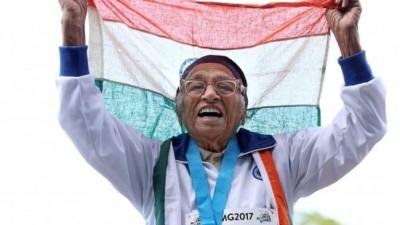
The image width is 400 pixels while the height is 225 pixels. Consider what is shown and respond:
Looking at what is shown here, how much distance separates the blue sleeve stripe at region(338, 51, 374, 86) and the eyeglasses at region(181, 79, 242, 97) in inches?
23.0

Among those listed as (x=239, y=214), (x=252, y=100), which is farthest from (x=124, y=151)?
(x=252, y=100)

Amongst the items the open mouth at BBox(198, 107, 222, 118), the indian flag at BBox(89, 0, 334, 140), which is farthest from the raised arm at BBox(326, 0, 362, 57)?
the open mouth at BBox(198, 107, 222, 118)

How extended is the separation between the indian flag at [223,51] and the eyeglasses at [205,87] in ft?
0.92

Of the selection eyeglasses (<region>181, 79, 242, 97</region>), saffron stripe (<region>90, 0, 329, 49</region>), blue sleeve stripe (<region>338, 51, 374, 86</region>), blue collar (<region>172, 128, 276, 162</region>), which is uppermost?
saffron stripe (<region>90, 0, 329, 49</region>)

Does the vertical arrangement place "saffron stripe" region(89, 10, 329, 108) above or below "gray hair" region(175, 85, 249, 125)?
above

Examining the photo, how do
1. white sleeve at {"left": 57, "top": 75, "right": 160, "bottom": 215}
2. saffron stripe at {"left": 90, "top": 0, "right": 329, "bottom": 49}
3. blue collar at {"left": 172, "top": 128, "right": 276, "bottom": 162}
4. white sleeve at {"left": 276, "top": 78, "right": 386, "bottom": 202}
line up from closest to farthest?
white sleeve at {"left": 57, "top": 75, "right": 160, "bottom": 215}
white sleeve at {"left": 276, "top": 78, "right": 386, "bottom": 202}
blue collar at {"left": 172, "top": 128, "right": 276, "bottom": 162}
saffron stripe at {"left": 90, "top": 0, "right": 329, "bottom": 49}

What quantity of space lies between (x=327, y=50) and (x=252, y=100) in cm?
47

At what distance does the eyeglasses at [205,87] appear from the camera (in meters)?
4.11

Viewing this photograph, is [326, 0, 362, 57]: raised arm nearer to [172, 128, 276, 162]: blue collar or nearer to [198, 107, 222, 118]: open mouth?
[172, 128, 276, 162]: blue collar

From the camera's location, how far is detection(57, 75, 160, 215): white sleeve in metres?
3.70

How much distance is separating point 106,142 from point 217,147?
1.96 ft

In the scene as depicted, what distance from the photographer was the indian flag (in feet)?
14.1

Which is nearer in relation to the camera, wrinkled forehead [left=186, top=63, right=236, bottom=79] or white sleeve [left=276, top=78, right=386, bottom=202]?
white sleeve [left=276, top=78, right=386, bottom=202]

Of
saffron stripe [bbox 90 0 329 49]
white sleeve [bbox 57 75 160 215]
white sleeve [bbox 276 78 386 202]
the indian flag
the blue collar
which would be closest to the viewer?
white sleeve [bbox 57 75 160 215]
